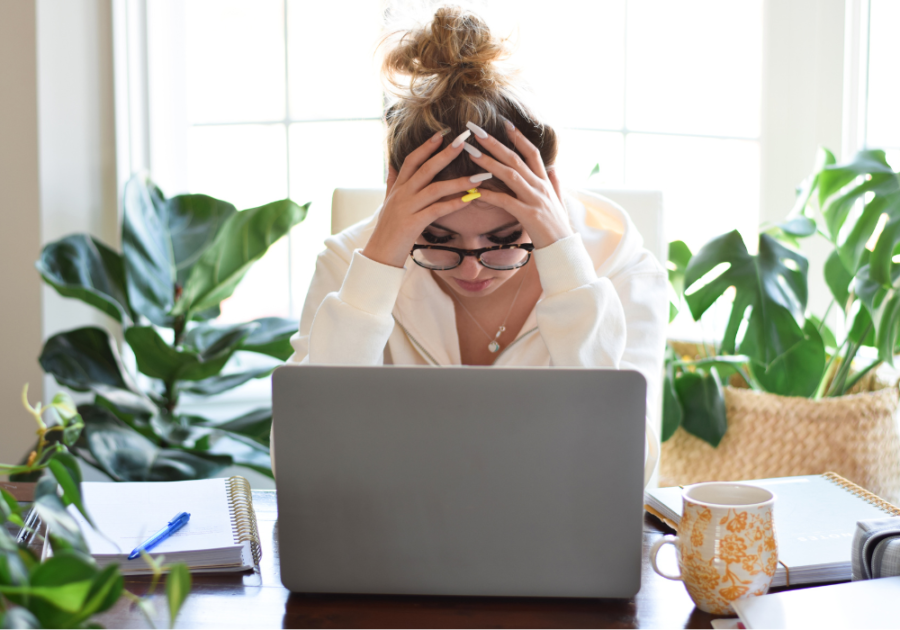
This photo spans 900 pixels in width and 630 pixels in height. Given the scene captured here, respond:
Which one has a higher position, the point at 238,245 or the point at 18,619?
the point at 238,245

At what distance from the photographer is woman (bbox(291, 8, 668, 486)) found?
3.55ft

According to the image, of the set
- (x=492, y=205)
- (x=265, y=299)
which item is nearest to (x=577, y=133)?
(x=265, y=299)

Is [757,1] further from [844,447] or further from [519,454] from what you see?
[519,454]

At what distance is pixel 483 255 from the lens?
3.79 ft

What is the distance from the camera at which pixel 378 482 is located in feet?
2.29

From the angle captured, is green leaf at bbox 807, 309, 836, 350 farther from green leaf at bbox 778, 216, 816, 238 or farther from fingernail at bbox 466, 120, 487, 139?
fingernail at bbox 466, 120, 487, 139

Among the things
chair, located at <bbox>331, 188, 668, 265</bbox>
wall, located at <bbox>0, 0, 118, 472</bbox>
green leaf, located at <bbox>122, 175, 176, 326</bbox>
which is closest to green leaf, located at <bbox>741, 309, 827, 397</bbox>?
chair, located at <bbox>331, 188, 668, 265</bbox>

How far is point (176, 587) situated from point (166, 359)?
1427 mm

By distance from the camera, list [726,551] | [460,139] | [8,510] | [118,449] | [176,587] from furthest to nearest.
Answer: [118,449], [460,139], [726,551], [8,510], [176,587]

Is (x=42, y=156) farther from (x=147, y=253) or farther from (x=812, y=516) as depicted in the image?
(x=812, y=516)

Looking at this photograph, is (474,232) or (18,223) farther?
(18,223)

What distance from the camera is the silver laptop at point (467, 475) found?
68 centimetres

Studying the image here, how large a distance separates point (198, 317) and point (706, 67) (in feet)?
5.83

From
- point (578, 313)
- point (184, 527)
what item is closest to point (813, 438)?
point (578, 313)
